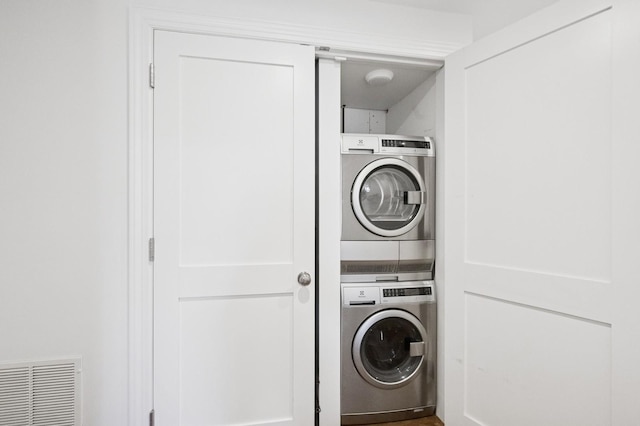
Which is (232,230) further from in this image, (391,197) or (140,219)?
(391,197)

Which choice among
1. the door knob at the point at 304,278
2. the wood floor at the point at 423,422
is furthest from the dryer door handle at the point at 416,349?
the door knob at the point at 304,278

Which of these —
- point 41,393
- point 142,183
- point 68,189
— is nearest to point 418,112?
point 142,183

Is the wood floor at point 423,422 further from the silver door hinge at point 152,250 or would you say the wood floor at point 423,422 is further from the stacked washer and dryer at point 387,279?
the silver door hinge at point 152,250

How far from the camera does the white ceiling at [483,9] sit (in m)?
1.66

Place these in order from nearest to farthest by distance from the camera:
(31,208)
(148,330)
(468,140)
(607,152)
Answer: (607,152), (31,208), (148,330), (468,140)

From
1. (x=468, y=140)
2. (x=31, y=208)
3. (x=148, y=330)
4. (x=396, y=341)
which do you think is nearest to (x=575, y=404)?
(x=396, y=341)

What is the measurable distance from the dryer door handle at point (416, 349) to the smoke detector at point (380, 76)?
1656 mm

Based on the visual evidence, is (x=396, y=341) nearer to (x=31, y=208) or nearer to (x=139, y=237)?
(x=139, y=237)

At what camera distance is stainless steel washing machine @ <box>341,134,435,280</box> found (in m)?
1.86

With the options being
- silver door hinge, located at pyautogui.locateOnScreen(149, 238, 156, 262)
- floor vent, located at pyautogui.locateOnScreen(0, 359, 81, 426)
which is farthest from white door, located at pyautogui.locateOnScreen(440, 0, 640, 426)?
floor vent, located at pyautogui.locateOnScreen(0, 359, 81, 426)

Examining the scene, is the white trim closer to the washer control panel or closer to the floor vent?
the floor vent

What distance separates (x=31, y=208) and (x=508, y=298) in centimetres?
222

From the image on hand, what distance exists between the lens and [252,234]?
167 cm

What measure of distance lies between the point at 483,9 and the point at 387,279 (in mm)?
1672
